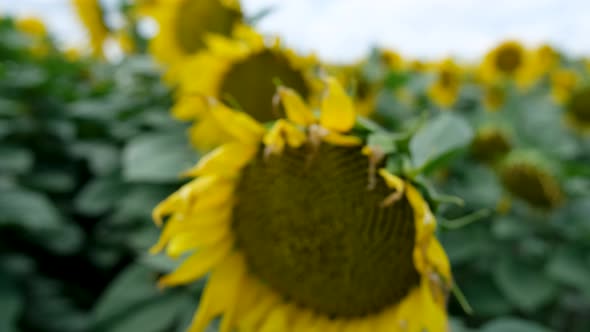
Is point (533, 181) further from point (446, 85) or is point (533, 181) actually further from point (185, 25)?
point (446, 85)

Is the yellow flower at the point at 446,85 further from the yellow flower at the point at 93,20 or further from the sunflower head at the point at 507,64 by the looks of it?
the yellow flower at the point at 93,20

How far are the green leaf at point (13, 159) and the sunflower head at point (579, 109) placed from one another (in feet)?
7.30

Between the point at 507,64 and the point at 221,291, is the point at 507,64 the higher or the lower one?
the lower one

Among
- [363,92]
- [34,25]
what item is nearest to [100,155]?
[363,92]

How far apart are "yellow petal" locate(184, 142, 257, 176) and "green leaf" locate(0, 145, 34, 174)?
3.55ft

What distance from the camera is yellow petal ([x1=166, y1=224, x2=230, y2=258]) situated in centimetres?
89

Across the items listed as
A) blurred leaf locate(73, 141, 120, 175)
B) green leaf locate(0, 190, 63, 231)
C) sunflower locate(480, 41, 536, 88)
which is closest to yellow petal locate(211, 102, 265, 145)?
green leaf locate(0, 190, 63, 231)

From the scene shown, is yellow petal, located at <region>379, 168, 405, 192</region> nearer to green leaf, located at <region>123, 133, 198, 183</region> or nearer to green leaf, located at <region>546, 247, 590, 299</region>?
green leaf, located at <region>123, 133, 198, 183</region>

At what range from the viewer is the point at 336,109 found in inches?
29.6

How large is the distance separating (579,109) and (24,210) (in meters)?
2.23

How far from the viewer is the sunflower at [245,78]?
1450 mm

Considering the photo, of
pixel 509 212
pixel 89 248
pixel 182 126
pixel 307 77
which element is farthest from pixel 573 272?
pixel 89 248

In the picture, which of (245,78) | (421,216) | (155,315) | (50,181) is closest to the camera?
(421,216)

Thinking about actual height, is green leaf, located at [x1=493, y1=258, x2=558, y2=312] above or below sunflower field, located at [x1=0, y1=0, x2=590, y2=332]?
below
